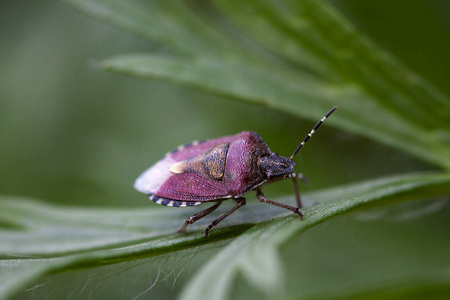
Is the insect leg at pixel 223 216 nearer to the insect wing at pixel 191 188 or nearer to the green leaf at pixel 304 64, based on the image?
the insect wing at pixel 191 188

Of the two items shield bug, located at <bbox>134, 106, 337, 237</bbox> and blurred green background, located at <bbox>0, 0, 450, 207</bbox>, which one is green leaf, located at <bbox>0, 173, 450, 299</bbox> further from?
blurred green background, located at <bbox>0, 0, 450, 207</bbox>

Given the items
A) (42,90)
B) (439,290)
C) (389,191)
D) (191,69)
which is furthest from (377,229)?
(42,90)

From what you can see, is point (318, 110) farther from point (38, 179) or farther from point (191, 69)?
point (38, 179)

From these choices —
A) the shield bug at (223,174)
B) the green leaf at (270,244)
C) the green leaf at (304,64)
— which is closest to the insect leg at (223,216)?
the shield bug at (223,174)

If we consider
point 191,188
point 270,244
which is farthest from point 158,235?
point 270,244

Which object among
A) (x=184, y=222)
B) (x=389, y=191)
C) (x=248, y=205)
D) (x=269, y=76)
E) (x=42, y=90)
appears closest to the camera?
(x=389, y=191)

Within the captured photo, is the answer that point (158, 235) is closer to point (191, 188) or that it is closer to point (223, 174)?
point (191, 188)
